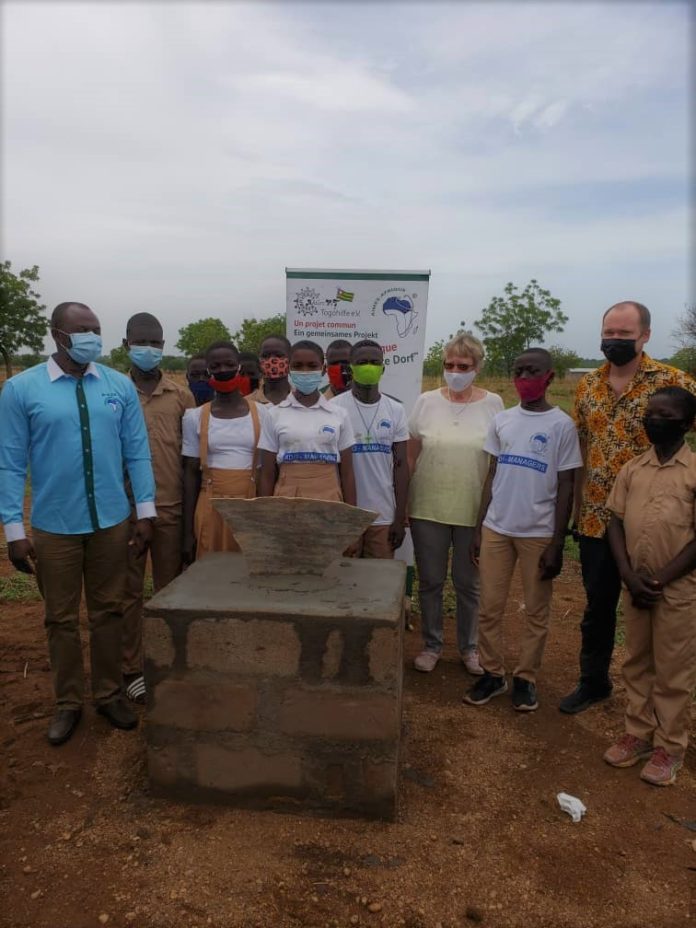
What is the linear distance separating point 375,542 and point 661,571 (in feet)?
5.16

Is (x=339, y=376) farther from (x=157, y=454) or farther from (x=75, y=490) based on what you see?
(x=75, y=490)

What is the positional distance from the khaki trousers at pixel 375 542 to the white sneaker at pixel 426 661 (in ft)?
2.53

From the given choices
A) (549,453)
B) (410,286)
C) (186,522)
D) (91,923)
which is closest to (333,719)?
(91,923)

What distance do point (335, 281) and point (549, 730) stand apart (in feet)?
11.7

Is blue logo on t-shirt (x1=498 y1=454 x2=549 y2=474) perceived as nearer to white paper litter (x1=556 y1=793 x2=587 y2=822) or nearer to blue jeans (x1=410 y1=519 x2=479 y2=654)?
blue jeans (x1=410 y1=519 x2=479 y2=654)

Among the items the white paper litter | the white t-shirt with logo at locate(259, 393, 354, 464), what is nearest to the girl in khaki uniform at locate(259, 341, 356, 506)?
the white t-shirt with logo at locate(259, 393, 354, 464)

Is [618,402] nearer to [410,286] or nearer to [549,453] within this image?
[549,453]

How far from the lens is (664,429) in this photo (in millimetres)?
3033

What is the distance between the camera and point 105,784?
3105mm

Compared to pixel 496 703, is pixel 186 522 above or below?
above

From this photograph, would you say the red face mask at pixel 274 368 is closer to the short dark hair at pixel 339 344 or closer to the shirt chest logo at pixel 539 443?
the short dark hair at pixel 339 344

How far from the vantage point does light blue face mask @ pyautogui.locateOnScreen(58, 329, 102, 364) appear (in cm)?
319

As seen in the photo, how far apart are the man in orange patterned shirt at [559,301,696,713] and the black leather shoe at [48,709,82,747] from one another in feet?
8.81

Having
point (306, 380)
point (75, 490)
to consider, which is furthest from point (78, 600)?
point (306, 380)
